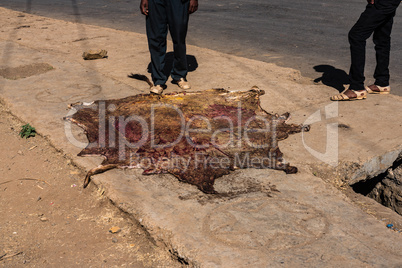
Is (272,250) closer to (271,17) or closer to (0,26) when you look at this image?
(271,17)

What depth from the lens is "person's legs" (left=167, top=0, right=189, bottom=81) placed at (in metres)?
4.79

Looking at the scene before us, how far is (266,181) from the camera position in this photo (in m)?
3.08

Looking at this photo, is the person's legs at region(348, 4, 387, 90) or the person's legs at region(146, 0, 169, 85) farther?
the person's legs at region(146, 0, 169, 85)

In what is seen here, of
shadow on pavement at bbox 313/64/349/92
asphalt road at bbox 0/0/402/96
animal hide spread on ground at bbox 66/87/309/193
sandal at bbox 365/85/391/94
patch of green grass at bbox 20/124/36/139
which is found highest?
asphalt road at bbox 0/0/402/96

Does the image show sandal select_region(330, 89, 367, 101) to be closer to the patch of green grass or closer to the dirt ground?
the dirt ground

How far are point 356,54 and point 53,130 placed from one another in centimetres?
316

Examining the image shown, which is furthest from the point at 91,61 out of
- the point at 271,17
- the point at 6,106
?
the point at 271,17

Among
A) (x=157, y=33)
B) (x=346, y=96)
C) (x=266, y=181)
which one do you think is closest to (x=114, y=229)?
(x=266, y=181)

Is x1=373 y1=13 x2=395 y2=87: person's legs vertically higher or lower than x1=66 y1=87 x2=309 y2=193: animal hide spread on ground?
higher

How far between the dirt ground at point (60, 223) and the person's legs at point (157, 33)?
1819 mm

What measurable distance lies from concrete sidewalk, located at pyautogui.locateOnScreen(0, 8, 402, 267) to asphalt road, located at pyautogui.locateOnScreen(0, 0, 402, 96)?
102 cm

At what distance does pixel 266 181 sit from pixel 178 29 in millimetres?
2496

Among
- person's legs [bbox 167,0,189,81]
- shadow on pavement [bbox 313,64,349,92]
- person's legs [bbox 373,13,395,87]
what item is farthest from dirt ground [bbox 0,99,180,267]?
person's legs [bbox 373,13,395,87]

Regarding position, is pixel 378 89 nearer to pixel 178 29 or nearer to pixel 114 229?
pixel 178 29
